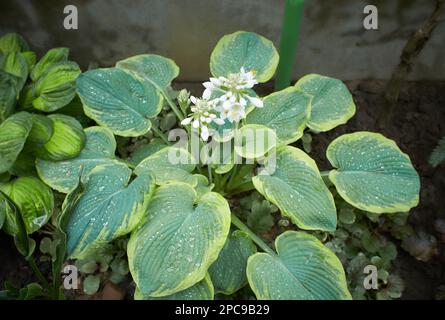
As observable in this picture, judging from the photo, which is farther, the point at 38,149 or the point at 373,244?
the point at 373,244

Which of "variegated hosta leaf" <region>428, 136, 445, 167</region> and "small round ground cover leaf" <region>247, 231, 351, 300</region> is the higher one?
"variegated hosta leaf" <region>428, 136, 445, 167</region>

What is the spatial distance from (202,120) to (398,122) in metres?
0.91

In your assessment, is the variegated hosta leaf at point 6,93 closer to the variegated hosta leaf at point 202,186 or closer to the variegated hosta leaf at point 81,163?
the variegated hosta leaf at point 81,163

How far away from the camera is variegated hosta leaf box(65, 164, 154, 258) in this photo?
1.11 metres

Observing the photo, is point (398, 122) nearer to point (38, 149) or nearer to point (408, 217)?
point (408, 217)

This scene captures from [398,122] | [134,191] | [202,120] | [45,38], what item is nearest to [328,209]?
[202,120]

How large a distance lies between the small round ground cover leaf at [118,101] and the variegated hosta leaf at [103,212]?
0.20 meters

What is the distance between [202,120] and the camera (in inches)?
44.6

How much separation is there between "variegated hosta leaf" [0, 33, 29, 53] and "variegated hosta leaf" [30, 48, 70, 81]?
11 centimetres

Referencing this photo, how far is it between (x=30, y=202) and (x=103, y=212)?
0.27 m

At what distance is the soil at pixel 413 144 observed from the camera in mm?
1452

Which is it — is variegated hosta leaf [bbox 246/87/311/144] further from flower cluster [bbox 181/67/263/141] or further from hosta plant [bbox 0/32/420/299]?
flower cluster [bbox 181/67/263/141]

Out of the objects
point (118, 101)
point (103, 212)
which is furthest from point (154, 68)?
point (103, 212)

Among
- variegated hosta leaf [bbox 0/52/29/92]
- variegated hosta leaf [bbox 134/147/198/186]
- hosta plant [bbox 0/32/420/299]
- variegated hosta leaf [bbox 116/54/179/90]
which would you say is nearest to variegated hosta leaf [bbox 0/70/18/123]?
variegated hosta leaf [bbox 0/52/29/92]
